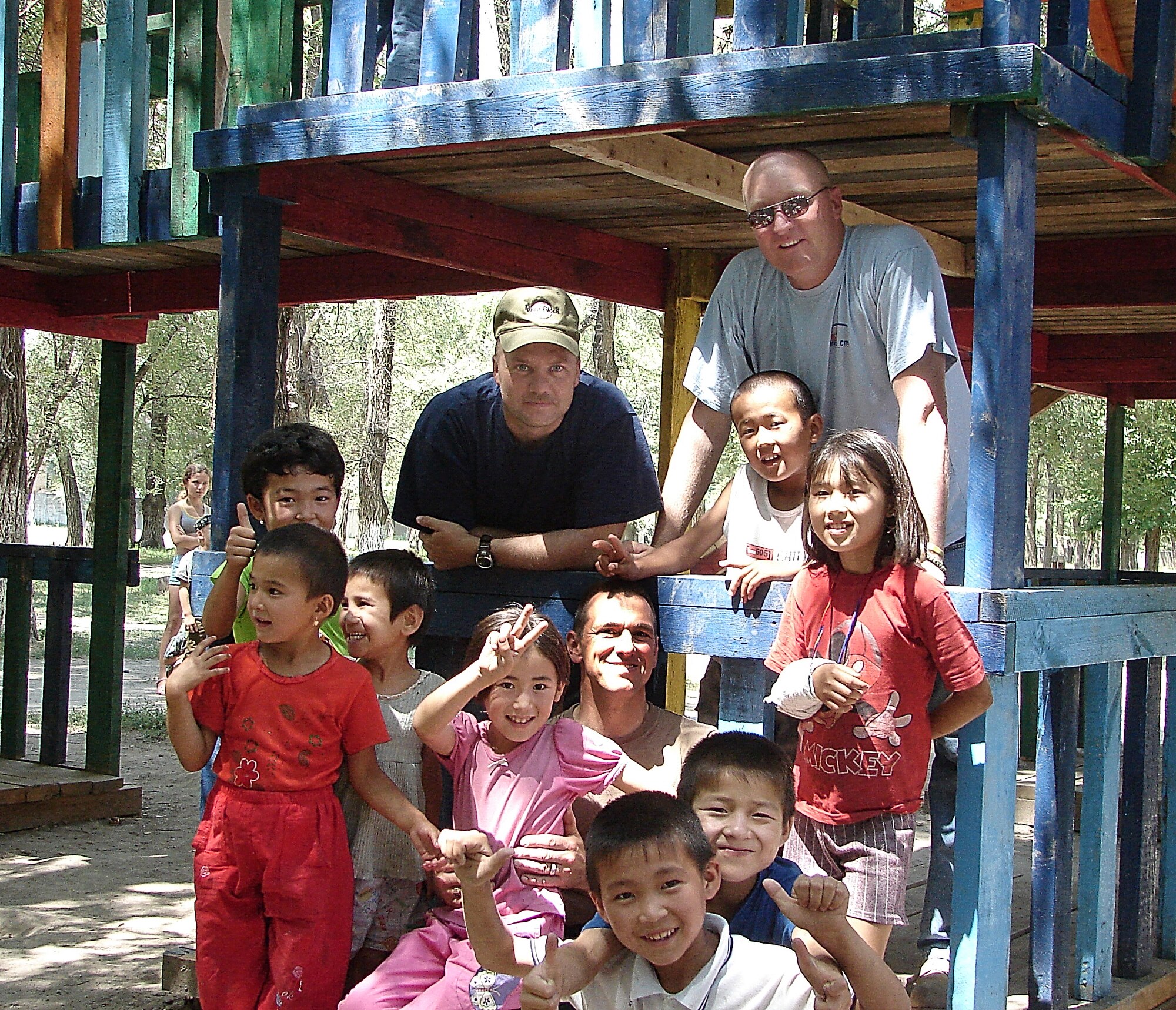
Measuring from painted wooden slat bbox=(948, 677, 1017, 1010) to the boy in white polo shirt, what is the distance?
2.22 feet

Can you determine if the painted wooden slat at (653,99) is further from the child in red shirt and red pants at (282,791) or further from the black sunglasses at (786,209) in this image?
the child in red shirt and red pants at (282,791)

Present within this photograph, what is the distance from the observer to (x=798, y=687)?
3297 millimetres

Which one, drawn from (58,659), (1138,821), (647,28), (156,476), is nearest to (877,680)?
(1138,821)

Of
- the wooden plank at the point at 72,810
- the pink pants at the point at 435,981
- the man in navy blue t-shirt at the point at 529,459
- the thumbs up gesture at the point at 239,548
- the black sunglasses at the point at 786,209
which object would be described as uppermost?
the black sunglasses at the point at 786,209

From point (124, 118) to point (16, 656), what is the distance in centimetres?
403

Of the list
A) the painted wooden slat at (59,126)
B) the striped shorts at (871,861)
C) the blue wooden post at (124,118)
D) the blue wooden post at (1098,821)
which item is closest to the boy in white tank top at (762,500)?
the striped shorts at (871,861)

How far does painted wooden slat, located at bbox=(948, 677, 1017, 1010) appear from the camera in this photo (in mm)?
3541

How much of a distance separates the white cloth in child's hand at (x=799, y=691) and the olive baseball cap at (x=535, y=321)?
1.37 meters

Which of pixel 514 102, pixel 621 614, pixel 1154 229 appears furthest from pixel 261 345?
pixel 1154 229

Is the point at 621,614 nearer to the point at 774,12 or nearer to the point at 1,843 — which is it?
the point at 774,12

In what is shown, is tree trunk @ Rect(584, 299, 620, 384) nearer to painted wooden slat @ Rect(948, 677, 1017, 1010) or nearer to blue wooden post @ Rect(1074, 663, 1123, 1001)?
blue wooden post @ Rect(1074, 663, 1123, 1001)

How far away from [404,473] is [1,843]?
437 centimetres

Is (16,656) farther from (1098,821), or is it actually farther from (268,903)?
(1098,821)

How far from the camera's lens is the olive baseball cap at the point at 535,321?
430cm
